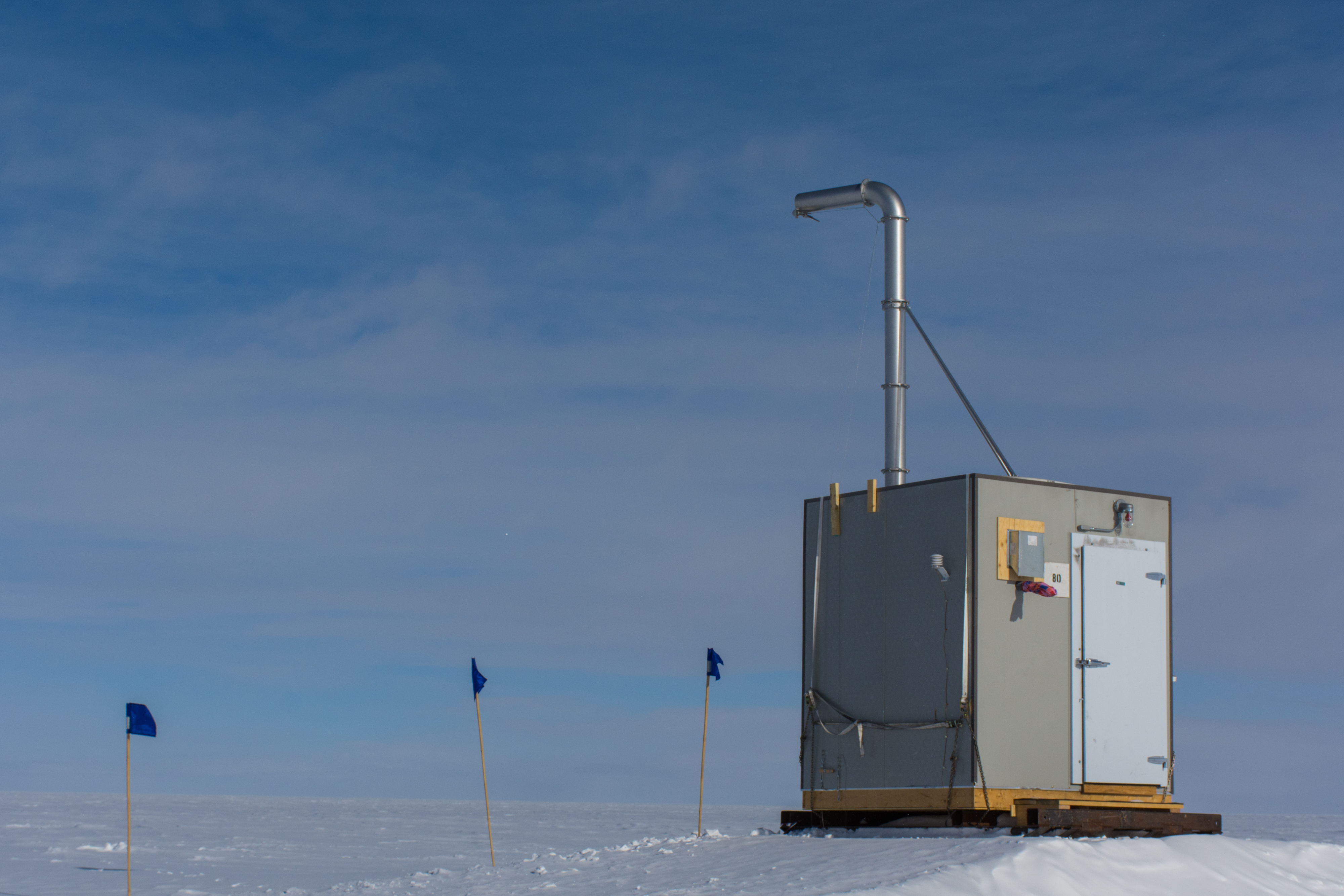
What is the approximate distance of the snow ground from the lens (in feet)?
37.2

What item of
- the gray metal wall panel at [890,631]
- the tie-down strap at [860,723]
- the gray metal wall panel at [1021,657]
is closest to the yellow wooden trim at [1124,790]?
the gray metal wall panel at [1021,657]

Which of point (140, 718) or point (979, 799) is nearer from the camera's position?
point (979, 799)

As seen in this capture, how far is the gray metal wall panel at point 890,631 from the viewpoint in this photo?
13.7 meters

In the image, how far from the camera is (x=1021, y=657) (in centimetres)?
1364

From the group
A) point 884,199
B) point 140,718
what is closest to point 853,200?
point 884,199

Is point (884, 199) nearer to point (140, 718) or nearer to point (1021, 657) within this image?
point (1021, 657)

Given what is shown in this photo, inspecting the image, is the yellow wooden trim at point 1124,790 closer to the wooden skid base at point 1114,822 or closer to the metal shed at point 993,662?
the metal shed at point 993,662

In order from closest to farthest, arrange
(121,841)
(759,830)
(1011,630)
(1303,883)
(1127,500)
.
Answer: (1303,883) < (1011,630) < (1127,500) < (759,830) < (121,841)

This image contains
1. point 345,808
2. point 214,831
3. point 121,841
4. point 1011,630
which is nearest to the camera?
point 1011,630

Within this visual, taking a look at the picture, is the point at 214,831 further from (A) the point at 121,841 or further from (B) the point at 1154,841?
(B) the point at 1154,841

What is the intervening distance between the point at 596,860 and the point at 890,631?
3.98 metres

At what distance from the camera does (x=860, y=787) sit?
1449 cm

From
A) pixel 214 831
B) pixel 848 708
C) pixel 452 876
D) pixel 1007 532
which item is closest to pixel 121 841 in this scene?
pixel 214 831

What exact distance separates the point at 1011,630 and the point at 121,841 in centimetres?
2984
